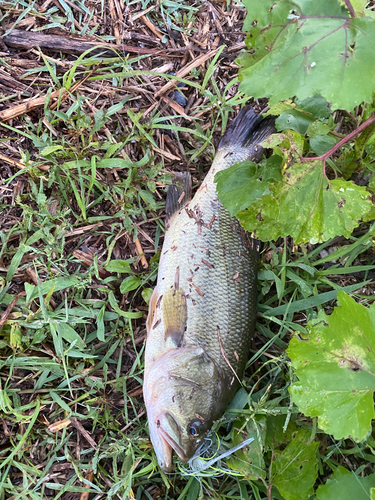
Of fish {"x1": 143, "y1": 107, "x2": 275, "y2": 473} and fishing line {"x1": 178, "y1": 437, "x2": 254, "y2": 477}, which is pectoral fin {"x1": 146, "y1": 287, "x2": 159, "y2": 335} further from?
fishing line {"x1": 178, "y1": 437, "x2": 254, "y2": 477}

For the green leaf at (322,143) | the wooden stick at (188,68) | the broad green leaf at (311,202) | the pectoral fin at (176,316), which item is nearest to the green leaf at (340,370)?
the broad green leaf at (311,202)

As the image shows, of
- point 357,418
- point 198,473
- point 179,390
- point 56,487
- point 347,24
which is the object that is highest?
point 347,24

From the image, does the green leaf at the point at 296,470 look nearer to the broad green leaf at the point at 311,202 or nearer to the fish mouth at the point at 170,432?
the fish mouth at the point at 170,432

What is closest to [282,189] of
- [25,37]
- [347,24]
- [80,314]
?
[347,24]

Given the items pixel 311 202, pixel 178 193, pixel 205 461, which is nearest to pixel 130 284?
pixel 178 193

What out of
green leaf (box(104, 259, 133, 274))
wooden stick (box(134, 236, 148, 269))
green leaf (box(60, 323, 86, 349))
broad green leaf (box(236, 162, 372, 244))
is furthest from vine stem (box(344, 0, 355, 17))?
green leaf (box(60, 323, 86, 349))

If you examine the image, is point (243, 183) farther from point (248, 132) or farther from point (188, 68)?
point (188, 68)

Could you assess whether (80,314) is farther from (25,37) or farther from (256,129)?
(25,37)
